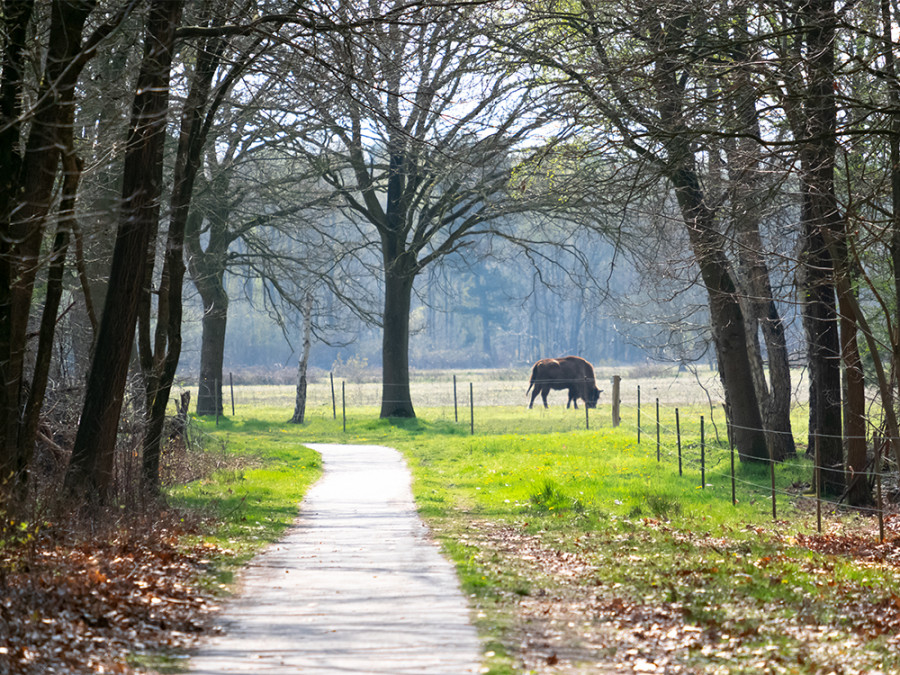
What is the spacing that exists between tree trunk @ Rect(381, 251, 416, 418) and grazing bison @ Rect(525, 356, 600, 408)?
8676mm

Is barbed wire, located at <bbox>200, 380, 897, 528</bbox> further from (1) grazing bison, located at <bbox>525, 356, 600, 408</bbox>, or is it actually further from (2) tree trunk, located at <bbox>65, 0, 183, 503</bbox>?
(2) tree trunk, located at <bbox>65, 0, 183, 503</bbox>

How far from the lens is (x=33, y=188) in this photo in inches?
353

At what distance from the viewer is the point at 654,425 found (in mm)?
27641

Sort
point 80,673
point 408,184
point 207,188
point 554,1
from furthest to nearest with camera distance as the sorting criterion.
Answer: point 408,184, point 207,188, point 554,1, point 80,673

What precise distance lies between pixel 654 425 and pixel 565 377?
38.7ft

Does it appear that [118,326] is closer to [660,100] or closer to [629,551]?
[629,551]

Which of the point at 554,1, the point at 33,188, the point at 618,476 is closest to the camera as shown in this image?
the point at 33,188

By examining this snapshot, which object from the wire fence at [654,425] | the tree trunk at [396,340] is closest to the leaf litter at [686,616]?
the wire fence at [654,425]

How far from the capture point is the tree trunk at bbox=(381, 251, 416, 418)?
101ft

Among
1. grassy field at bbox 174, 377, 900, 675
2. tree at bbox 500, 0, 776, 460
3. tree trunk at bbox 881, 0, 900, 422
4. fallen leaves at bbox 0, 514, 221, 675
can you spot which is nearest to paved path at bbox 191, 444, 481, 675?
grassy field at bbox 174, 377, 900, 675

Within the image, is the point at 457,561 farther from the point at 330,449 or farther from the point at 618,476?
the point at 330,449

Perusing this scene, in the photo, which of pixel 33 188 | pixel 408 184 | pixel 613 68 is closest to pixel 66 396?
pixel 33 188

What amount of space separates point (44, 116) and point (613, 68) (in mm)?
6241

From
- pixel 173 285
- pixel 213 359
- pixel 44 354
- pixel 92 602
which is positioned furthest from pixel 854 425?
pixel 213 359
